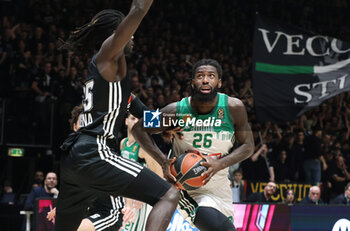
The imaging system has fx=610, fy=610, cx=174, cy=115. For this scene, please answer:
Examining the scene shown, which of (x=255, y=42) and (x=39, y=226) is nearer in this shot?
(x=39, y=226)

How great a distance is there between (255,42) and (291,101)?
1.36 m

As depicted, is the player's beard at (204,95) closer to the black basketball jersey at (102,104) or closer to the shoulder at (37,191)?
the black basketball jersey at (102,104)

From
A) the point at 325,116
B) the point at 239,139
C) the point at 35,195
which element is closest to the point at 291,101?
the point at 325,116

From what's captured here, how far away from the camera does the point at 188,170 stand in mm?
4820

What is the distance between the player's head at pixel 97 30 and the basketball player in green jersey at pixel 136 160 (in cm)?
268

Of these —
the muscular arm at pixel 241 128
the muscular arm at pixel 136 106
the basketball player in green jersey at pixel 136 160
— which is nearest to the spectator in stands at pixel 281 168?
the basketball player in green jersey at pixel 136 160

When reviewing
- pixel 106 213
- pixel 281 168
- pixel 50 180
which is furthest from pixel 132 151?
pixel 281 168

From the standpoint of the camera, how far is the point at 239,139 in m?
5.30

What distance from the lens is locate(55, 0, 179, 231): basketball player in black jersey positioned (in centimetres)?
371

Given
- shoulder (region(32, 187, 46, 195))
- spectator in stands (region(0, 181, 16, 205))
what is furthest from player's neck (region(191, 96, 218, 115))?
spectator in stands (region(0, 181, 16, 205))

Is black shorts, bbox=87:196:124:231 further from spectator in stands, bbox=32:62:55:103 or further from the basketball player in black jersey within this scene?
spectator in stands, bbox=32:62:55:103

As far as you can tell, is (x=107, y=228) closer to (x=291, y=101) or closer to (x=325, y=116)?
(x=291, y=101)

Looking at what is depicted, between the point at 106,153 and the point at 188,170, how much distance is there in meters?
1.16

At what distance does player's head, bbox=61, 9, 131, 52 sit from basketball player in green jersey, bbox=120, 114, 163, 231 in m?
2.68
